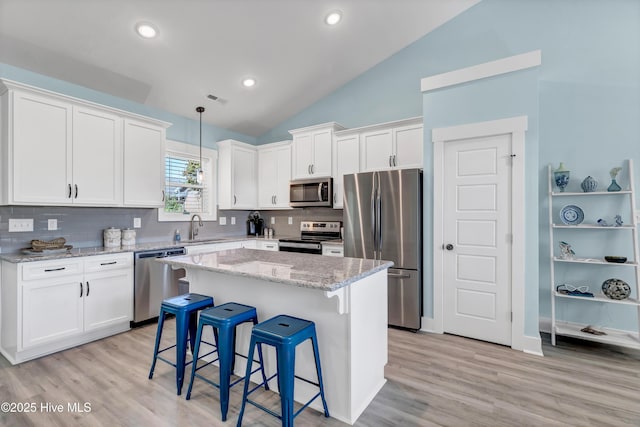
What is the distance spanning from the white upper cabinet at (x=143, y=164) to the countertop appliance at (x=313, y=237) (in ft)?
5.96

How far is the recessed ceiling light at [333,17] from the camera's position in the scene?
333 centimetres

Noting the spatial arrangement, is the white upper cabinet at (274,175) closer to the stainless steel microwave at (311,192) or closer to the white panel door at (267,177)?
the white panel door at (267,177)

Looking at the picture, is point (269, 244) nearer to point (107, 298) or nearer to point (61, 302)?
point (107, 298)

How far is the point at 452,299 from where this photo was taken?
3244mm

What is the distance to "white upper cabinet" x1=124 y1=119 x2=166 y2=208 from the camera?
3.54 m

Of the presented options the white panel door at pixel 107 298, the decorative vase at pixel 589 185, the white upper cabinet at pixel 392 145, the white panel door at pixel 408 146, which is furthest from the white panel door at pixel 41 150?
the decorative vase at pixel 589 185

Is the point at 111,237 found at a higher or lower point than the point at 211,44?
lower

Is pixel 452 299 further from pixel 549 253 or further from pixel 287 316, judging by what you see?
pixel 287 316

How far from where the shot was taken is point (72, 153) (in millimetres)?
3074

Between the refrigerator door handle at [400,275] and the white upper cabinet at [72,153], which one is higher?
the white upper cabinet at [72,153]

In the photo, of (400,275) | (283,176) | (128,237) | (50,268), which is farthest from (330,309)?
(283,176)

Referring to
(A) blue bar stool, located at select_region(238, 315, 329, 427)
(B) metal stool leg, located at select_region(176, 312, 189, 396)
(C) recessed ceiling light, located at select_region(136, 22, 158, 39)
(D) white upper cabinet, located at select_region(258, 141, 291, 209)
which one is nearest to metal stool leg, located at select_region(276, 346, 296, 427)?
(A) blue bar stool, located at select_region(238, 315, 329, 427)

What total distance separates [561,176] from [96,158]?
4908 millimetres

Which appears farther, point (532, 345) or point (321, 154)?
point (321, 154)
